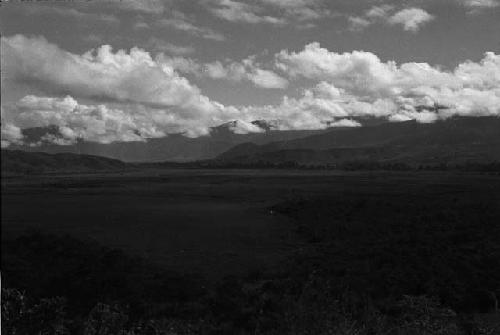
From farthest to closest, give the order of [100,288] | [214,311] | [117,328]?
1. [100,288]
2. [214,311]
3. [117,328]

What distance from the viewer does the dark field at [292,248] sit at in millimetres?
21781

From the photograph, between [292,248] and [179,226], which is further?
[179,226]

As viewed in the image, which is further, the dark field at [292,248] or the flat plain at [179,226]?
the flat plain at [179,226]

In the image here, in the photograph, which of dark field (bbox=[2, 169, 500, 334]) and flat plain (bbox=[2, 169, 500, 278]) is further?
flat plain (bbox=[2, 169, 500, 278])

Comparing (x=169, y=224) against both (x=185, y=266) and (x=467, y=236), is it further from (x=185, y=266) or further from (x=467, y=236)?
(x=467, y=236)

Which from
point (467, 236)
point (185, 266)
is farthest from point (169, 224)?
point (467, 236)

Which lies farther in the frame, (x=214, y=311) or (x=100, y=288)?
(x=100, y=288)

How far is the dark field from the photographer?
21.8 meters

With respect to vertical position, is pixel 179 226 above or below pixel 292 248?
above

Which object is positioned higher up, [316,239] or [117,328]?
[117,328]

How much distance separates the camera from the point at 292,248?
144 ft

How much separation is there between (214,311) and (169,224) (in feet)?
116

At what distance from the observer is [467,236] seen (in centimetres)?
4138

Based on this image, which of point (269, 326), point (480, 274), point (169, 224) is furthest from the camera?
point (169, 224)
